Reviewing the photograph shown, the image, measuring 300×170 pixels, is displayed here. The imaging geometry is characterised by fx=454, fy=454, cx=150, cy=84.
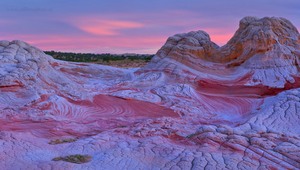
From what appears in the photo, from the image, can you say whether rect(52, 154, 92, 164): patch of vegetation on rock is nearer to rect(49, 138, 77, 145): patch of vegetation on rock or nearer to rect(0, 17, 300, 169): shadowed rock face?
rect(0, 17, 300, 169): shadowed rock face

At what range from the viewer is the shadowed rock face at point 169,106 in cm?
980

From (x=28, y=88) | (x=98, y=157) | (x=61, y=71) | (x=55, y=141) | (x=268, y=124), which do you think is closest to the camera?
(x=98, y=157)

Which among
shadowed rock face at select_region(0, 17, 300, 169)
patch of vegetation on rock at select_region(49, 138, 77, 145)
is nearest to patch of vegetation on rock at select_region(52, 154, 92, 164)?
shadowed rock face at select_region(0, 17, 300, 169)

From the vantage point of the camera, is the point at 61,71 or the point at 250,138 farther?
the point at 61,71

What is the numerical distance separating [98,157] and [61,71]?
9.56m

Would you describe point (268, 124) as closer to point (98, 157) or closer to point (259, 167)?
point (259, 167)

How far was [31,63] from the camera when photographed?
55.0 feet

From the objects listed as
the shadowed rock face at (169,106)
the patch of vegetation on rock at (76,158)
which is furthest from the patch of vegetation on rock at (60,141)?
the patch of vegetation on rock at (76,158)

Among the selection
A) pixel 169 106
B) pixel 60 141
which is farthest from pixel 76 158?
pixel 169 106

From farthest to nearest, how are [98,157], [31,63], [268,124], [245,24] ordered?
[245,24], [31,63], [268,124], [98,157]

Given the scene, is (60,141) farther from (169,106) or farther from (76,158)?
(169,106)

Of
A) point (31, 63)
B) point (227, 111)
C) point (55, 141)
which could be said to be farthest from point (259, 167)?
point (31, 63)

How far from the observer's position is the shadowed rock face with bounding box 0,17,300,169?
980 cm

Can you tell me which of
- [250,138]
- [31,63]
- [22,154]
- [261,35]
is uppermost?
[261,35]
